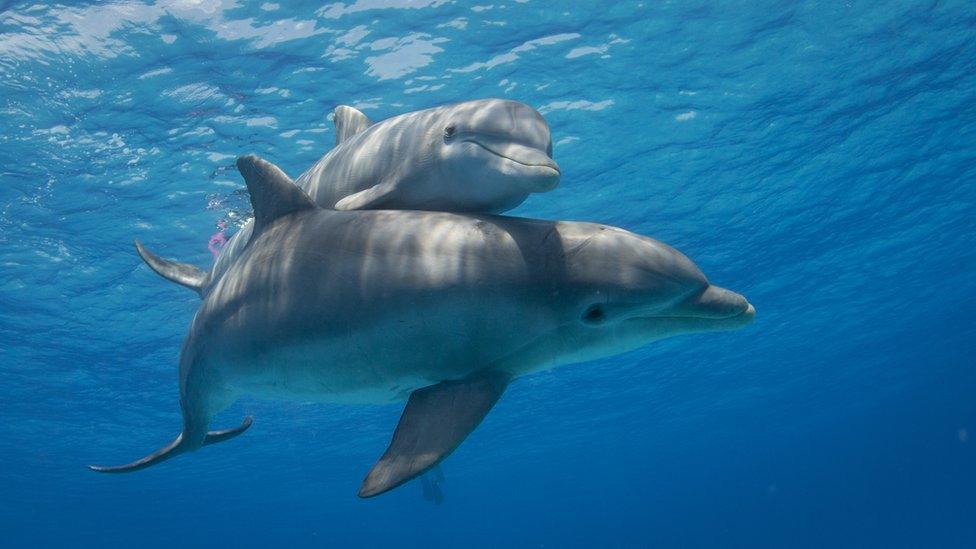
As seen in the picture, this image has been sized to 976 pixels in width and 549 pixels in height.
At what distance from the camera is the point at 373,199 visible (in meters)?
3.87

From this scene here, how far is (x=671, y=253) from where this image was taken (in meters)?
3.46

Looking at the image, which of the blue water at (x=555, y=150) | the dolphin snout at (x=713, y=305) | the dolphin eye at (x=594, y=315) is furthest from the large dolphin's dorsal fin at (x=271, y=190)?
the blue water at (x=555, y=150)

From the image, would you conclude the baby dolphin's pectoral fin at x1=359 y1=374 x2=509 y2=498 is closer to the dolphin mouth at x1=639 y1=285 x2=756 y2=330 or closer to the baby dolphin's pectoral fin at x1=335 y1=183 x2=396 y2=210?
the dolphin mouth at x1=639 y1=285 x2=756 y2=330

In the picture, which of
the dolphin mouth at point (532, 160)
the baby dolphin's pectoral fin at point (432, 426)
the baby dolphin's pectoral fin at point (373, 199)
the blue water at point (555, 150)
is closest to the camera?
the baby dolphin's pectoral fin at point (432, 426)

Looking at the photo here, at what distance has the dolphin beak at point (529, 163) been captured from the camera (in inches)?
129

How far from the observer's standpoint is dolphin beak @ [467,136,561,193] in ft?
10.7

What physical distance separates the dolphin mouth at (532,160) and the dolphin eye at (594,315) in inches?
25.9

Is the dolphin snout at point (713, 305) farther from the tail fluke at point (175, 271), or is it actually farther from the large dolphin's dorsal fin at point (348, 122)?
the tail fluke at point (175, 271)

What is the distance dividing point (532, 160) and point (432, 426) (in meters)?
1.41

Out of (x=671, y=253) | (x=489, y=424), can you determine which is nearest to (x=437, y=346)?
(x=671, y=253)

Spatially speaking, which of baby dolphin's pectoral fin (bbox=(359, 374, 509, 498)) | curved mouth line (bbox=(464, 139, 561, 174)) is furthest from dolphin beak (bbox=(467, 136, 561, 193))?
baby dolphin's pectoral fin (bbox=(359, 374, 509, 498))

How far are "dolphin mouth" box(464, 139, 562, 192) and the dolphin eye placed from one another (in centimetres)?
66

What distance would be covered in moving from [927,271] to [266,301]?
111 feet

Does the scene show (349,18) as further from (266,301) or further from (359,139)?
(266,301)
